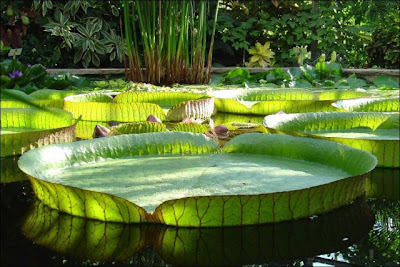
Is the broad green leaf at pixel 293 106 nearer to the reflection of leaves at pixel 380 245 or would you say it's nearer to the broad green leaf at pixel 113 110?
the broad green leaf at pixel 113 110

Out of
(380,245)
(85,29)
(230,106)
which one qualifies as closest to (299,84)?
(230,106)

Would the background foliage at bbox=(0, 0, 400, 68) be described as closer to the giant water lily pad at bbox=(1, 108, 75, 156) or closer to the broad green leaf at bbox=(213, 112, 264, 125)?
the broad green leaf at bbox=(213, 112, 264, 125)

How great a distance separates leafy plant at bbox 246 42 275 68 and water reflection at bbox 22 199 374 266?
18.8 ft

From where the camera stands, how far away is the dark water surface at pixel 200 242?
1.23 m

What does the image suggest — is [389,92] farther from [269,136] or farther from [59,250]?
[59,250]

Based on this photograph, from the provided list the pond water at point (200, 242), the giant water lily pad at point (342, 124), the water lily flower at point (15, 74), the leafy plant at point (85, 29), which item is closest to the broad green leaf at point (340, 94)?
the giant water lily pad at point (342, 124)

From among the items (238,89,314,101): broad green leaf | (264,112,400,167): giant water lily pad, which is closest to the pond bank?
(238,89,314,101): broad green leaf

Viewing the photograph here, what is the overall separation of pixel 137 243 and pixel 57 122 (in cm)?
143

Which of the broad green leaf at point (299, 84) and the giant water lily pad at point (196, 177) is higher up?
the giant water lily pad at point (196, 177)

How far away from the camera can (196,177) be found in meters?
1.68

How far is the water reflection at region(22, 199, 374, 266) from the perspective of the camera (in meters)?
1.25

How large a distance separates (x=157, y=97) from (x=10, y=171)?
160 centimetres

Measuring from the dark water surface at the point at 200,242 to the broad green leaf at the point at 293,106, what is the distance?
65.5 inches

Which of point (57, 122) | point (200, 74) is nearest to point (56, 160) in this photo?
point (57, 122)
